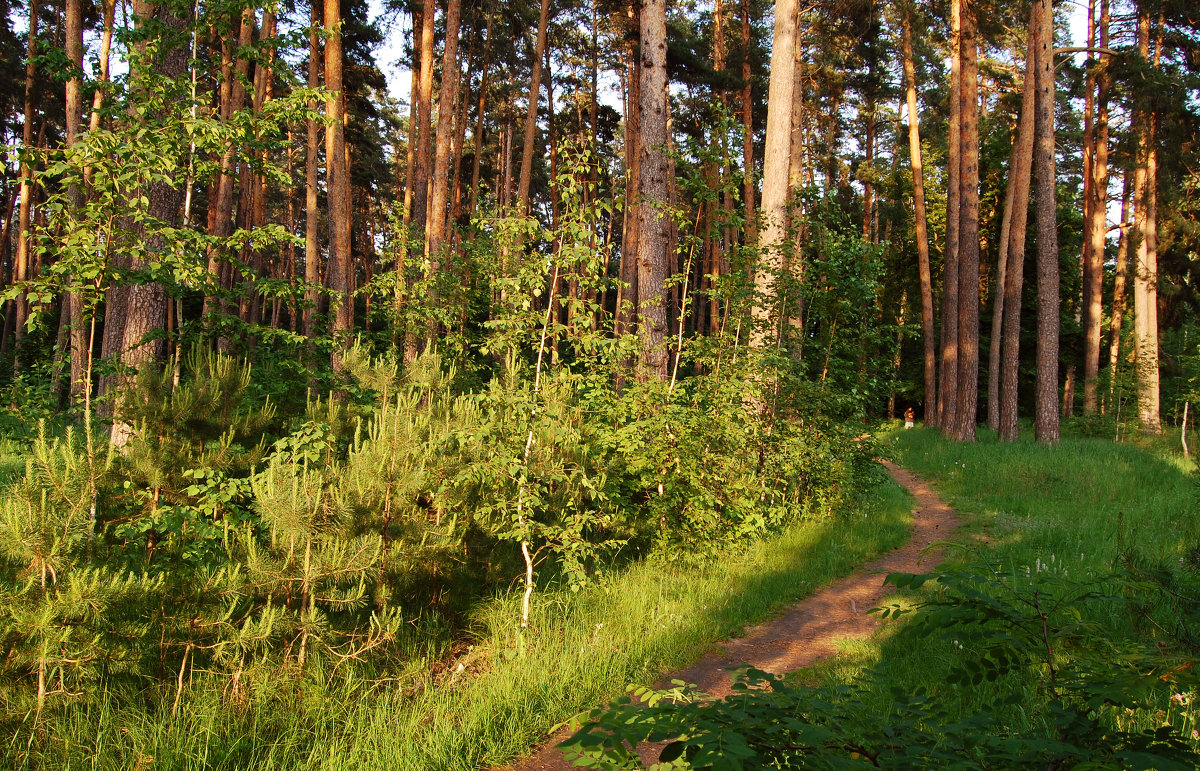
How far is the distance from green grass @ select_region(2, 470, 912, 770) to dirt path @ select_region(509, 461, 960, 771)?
13cm

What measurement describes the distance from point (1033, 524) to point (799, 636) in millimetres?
4792

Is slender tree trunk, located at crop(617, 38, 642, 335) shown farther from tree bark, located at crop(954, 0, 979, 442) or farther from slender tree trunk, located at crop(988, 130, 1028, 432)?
slender tree trunk, located at crop(988, 130, 1028, 432)

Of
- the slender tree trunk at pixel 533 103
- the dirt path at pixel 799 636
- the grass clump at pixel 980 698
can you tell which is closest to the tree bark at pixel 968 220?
the dirt path at pixel 799 636

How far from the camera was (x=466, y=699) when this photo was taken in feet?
13.3

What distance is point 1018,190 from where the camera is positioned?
57.0ft

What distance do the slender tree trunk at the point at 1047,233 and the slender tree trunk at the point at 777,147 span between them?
26.2ft

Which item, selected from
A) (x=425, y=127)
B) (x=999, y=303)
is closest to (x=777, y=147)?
(x=425, y=127)

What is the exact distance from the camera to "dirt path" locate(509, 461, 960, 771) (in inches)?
156

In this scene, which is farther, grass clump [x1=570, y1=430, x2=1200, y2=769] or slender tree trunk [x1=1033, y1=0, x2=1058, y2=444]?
slender tree trunk [x1=1033, y1=0, x2=1058, y2=444]

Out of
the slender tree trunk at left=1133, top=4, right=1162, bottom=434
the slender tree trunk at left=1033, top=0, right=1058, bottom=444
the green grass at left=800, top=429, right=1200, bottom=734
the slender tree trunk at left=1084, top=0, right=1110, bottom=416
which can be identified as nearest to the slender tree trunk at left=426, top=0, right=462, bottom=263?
the green grass at left=800, top=429, right=1200, bottom=734

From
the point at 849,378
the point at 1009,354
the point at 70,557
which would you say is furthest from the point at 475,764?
the point at 1009,354

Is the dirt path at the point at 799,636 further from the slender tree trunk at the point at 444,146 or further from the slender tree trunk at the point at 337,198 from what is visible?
the slender tree trunk at the point at 337,198

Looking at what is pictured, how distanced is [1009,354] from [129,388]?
1840cm

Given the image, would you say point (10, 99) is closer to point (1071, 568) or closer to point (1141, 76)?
point (1071, 568)
